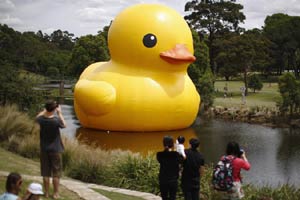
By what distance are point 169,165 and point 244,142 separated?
11097mm

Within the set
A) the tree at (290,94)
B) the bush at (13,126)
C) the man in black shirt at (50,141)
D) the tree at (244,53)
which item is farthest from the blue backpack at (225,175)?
the tree at (244,53)

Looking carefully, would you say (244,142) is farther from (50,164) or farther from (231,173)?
(231,173)

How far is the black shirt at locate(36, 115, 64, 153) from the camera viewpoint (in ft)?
20.6

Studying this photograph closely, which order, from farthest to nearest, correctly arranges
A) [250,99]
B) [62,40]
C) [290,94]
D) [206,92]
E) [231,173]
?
[62,40], [250,99], [206,92], [290,94], [231,173]

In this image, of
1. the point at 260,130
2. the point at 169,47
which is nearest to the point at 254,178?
the point at 169,47

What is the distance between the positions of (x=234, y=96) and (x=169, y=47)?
1836cm

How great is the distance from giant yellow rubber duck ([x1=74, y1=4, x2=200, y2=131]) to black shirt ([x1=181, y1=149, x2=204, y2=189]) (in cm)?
1086

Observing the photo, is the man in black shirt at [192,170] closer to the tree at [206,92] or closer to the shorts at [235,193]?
the shorts at [235,193]

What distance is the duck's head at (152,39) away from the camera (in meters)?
17.8

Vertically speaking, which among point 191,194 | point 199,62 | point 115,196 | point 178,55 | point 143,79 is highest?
point 199,62

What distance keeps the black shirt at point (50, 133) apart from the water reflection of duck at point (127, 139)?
8.36m

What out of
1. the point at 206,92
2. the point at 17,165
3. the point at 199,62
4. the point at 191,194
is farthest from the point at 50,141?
the point at 199,62

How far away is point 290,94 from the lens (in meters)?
22.2

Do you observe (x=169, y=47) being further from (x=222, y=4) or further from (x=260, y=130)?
(x=222, y=4)
